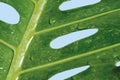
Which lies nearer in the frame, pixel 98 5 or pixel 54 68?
pixel 54 68

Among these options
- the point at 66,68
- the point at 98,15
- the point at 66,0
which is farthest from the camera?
the point at 66,0

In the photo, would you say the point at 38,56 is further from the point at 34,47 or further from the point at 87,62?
the point at 87,62

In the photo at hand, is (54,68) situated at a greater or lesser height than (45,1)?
lesser

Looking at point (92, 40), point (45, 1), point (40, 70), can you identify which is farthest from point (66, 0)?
point (40, 70)

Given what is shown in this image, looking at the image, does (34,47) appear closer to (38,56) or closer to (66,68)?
(38,56)

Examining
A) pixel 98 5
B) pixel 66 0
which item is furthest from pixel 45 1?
pixel 98 5

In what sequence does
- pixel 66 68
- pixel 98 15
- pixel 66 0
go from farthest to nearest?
pixel 66 0
pixel 98 15
pixel 66 68
